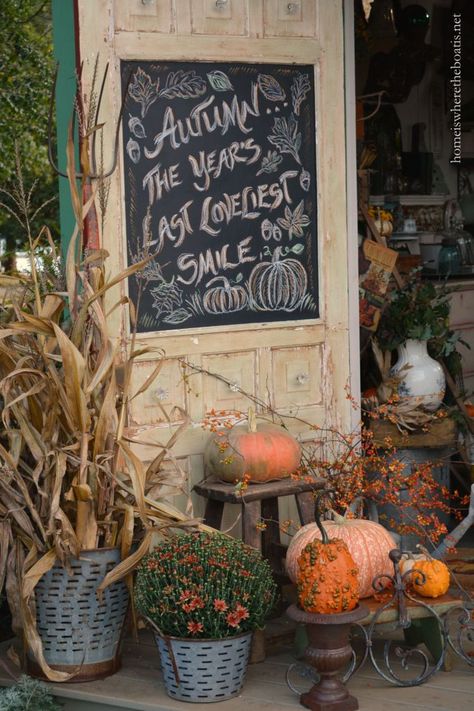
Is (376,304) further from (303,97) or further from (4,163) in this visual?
(4,163)

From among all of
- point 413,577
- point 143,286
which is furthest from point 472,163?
point 413,577

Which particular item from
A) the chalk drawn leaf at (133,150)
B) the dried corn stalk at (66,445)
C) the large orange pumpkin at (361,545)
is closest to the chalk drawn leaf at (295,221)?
the chalk drawn leaf at (133,150)

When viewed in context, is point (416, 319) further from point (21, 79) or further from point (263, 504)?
point (21, 79)

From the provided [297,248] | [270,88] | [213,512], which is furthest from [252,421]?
[270,88]

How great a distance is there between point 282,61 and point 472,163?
299 centimetres

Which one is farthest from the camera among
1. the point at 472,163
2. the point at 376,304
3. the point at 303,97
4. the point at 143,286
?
the point at 472,163

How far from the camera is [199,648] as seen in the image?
13.6 feet

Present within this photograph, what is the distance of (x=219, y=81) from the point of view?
200 inches

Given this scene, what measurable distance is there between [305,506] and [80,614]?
1087 mm

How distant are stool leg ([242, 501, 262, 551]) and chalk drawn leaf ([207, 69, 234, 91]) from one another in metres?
1.75

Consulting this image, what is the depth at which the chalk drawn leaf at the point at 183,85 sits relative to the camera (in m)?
4.96

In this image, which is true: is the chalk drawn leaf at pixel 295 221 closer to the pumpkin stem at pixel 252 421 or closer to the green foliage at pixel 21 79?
the pumpkin stem at pixel 252 421

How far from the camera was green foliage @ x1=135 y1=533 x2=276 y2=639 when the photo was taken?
13.5 ft

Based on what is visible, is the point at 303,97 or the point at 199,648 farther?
the point at 303,97
